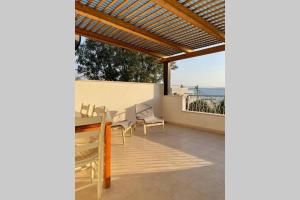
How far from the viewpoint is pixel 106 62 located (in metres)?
9.71

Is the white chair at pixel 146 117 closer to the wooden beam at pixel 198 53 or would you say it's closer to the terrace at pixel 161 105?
the terrace at pixel 161 105

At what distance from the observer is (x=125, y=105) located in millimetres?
6023

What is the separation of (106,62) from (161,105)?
444 centimetres

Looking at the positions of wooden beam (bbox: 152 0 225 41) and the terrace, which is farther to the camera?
wooden beam (bbox: 152 0 225 41)

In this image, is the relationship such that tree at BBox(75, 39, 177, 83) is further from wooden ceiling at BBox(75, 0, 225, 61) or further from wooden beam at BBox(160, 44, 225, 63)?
wooden ceiling at BBox(75, 0, 225, 61)

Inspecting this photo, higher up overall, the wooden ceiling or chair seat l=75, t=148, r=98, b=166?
the wooden ceiling

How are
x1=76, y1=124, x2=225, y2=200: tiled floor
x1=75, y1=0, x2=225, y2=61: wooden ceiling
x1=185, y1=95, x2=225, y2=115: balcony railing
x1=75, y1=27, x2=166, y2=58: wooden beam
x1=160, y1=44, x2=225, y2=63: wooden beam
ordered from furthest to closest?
x1=185, y1=95, x2=225, y2=115: balcony railing, x1=160, y1=44, x2=225, y2=63: wooden beam, x1=75, y1=27, x2=166, y2=58: wooden beam, x1=75, y1=0, x2=225, y2=61: wooden ceiling, x1=76, y1=124, x2=225, y2=200: tiled floor

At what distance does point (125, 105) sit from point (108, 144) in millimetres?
3807

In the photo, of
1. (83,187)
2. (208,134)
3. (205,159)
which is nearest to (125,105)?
(208,134)

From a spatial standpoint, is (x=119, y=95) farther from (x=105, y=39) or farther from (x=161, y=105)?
(x=161, y=105)

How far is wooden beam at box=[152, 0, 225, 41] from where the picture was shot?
297cm

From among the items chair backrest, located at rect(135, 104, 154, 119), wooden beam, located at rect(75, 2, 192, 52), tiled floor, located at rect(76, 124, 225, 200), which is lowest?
tiled floor, located at rect(76, 124, 225, 200)

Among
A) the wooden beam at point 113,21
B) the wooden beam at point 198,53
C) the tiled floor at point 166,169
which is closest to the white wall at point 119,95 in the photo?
the wooden beam at point 198,53

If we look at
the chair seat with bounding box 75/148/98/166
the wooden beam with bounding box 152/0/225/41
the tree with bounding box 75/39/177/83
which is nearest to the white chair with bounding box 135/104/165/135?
the wooden beam with bounding box 152/0/225/41
